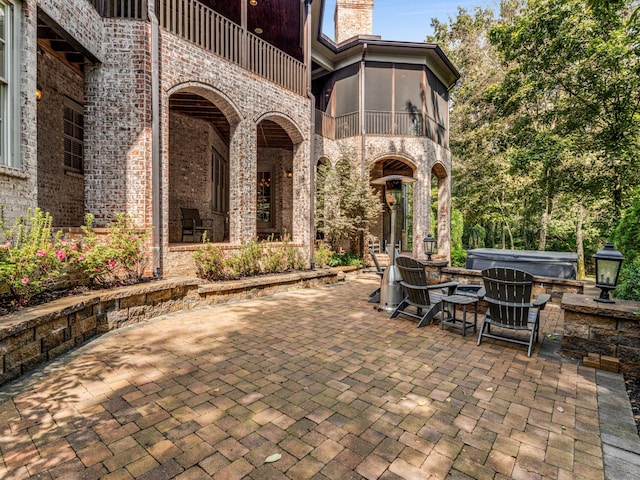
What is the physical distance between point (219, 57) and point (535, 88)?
10759 mm

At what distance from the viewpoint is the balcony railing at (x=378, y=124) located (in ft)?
40.7

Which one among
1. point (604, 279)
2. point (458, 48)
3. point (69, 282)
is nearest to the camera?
point (604, 279)

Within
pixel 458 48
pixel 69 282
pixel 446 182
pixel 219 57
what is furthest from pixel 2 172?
pixel 458 48

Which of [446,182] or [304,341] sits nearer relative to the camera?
[304,341]

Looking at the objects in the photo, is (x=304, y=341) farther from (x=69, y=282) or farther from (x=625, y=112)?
(x=625, y=112)

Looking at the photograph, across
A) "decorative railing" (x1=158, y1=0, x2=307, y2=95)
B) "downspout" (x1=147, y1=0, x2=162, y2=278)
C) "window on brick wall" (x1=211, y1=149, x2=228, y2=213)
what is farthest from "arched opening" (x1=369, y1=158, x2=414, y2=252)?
"downspout" (x1=147, y1=0, x2=162, y2=278)

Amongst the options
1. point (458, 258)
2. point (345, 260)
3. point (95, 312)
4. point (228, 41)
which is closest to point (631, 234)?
point (345, 260)

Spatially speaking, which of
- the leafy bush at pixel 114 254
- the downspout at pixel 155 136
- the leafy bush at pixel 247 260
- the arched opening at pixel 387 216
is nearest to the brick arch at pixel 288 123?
the downspout at pixel 155 136

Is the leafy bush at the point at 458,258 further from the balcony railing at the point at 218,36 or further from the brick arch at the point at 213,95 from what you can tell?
the brick arch at the point at 213,95

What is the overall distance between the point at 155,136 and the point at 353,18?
40.0ft

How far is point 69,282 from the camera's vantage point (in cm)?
446

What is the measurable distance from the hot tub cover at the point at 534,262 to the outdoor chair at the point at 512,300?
3.49 metres

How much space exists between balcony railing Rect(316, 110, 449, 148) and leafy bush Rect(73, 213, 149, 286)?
27.4ft

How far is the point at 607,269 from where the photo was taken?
11.7ft
